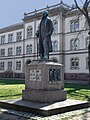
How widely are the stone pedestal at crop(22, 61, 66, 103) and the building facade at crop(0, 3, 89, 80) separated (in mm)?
20209

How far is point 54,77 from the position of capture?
384 inches

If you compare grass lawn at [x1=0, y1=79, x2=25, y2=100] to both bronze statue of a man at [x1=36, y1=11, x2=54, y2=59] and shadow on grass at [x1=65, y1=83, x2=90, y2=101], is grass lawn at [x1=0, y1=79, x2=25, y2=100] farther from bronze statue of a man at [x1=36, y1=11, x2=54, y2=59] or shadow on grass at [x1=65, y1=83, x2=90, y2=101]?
bronze statue of a man at [x1=36, y1=11, x2=54, y2=59]

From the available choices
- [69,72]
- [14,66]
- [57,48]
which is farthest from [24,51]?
[69,72]

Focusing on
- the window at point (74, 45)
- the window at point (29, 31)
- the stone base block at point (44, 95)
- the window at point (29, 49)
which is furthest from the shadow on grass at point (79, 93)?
the window at point (29, 31)

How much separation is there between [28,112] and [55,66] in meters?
2.45

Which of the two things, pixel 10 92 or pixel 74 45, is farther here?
pixel 74 45

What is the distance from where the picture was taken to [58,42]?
38531mm

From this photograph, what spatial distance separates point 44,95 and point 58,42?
29.7 meters

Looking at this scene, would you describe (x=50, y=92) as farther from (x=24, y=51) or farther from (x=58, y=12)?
(x=24, y=51)

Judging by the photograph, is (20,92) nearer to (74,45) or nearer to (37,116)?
(37,116)

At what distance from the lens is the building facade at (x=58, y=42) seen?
35938mm

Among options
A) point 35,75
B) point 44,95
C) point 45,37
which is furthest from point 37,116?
point 45,37

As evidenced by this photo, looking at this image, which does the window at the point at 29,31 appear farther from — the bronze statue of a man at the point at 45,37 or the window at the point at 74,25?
the bronze statue of a man at the point at 45,37

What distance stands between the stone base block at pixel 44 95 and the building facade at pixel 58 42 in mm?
20576
